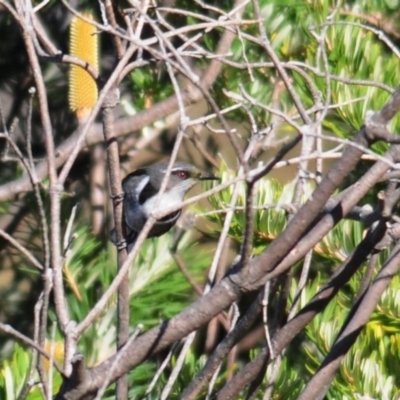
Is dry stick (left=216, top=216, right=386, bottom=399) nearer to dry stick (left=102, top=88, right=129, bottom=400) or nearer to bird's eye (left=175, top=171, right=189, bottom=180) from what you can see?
dry stick (left=102, top=88, right=129, bottom=400)

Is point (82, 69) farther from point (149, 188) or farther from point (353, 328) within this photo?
point (149, 188)

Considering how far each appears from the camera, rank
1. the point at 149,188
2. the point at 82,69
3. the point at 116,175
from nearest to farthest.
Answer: the point at 116,175
the point at 82,69
the point at 149,188

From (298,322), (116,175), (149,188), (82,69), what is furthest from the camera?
(149,188)

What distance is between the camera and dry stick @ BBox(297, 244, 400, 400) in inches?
46.1

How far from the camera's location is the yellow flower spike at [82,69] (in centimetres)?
171

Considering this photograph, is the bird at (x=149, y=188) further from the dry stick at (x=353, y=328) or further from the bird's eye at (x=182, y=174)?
the dry stick at (x=353, y=328)

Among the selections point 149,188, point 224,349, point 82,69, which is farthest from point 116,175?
point 149,188

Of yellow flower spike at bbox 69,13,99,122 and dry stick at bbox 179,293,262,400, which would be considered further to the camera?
yellow flower spike at bbox 69,13,99,122

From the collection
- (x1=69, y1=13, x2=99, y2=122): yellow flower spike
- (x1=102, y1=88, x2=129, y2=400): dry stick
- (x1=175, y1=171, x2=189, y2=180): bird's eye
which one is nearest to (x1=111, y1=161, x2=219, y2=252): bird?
(x1=175, y1=171, x2=189, y2=180): bird's eye

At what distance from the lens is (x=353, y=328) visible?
1.18 metres

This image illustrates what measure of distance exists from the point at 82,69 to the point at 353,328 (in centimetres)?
81

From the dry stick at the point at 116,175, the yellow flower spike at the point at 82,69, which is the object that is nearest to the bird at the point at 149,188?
the yellow flower spike at the point at 82,69

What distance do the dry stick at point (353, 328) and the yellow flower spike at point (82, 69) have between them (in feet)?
2.45

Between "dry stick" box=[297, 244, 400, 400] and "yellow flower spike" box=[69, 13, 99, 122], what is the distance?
2.45ft
